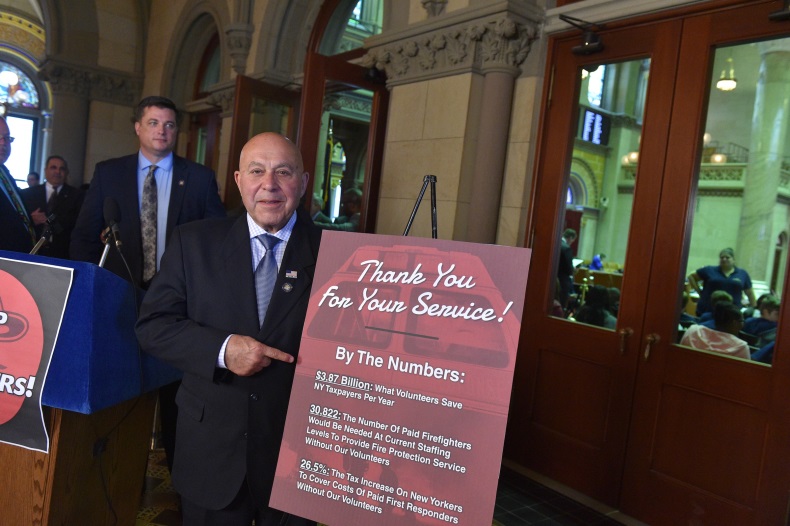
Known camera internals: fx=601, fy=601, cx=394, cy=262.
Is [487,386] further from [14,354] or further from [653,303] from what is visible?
[653,303]

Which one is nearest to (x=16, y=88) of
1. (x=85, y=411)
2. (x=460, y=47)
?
(x=460, y=47)

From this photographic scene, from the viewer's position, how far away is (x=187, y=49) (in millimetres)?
9102

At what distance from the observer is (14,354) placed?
1719mm

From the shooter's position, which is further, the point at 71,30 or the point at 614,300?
the point at 71,30

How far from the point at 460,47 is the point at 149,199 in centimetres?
233

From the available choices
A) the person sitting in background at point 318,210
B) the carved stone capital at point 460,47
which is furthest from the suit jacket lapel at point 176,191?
the person sitting in background at point 318,210

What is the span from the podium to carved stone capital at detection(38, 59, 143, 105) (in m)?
9.41

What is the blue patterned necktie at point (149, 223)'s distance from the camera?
9.17ft

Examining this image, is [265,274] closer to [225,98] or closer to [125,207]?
[125,207]

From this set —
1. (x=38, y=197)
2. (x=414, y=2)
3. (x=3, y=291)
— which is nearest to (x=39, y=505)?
(x=3, y=291)

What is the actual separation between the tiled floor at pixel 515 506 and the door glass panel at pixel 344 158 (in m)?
2.58

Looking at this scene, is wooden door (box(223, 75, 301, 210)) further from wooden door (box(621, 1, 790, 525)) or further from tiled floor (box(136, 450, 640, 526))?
wooden door (box(621, 1, 790, 525))

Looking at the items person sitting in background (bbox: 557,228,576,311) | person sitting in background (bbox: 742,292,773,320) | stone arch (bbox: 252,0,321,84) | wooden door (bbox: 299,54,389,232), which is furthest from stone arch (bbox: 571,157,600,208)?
stone arch (bbox: 252,0,321,84)

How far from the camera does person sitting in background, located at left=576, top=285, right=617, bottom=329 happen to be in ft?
11.6
